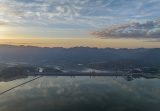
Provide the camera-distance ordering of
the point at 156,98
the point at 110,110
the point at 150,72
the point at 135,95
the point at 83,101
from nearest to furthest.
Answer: the point at 110,110 → the point at 83,101 → the point at 156,98 → the point at 135,95 → the point at 150,72

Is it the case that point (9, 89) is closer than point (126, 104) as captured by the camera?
No

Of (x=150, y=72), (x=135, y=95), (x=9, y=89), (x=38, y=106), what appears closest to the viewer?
(x=38, y=106)

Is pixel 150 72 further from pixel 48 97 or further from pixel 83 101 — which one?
pixel 48 97

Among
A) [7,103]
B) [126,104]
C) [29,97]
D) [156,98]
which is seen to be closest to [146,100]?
[156,98]

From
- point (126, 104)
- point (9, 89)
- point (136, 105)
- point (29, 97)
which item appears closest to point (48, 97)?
point (29, 97)

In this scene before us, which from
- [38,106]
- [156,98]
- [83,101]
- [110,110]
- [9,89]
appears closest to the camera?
[110,110]

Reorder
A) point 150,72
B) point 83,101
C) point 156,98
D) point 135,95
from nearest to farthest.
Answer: point 83,101 → point 156,98 → point 135,95 → point 150,72

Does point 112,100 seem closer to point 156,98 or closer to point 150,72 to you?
point 156,98

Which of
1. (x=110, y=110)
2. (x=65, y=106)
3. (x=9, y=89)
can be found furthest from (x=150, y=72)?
(x=9, y=89)

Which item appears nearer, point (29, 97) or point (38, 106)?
point (38, 106)
